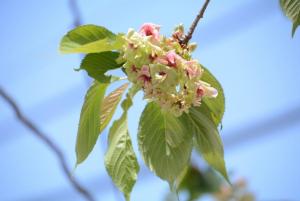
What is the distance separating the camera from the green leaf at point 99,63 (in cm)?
72

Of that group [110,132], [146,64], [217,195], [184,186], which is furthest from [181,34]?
[217,195]

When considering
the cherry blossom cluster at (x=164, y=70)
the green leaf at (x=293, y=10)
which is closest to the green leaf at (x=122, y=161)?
the cherry blossom cluster at (x=164, y=70)

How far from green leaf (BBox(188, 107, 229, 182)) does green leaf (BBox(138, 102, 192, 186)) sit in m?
0.02

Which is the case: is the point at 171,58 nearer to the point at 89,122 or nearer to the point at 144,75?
the point at 144,75

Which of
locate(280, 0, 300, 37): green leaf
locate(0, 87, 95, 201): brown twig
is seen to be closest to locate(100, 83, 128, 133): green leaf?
locate(280, 0, 300, 37): green leaf

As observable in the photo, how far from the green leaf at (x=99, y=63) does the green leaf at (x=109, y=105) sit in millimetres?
93

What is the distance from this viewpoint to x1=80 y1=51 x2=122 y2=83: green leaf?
2.35 ft

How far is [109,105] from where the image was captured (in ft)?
2.68

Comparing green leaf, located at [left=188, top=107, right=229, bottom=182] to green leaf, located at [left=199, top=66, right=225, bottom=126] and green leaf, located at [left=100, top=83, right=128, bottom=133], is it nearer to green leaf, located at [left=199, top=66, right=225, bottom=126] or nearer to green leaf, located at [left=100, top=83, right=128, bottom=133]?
green leaf, located at [left=199, top=66, right=225, bottom=126]

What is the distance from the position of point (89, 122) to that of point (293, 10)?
1.04 ft

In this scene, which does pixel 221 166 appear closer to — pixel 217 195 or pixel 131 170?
pixel 131 170

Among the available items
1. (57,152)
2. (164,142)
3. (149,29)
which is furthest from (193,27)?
(57,152)

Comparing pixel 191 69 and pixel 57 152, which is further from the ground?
pixel 191 69

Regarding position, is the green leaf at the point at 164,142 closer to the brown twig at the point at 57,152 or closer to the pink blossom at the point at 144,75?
the pink blossom at the point at 144,75
